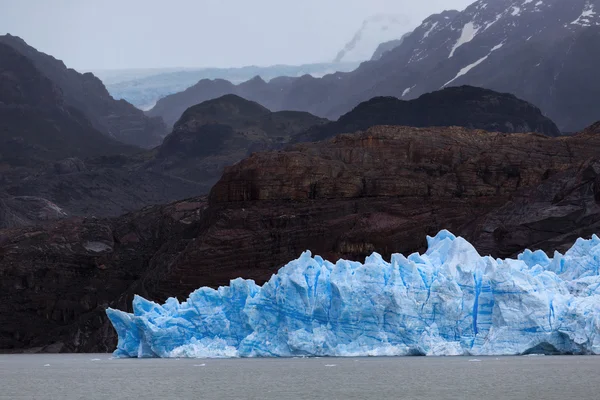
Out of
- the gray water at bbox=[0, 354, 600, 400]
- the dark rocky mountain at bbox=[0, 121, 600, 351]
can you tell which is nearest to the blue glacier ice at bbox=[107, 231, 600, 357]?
the gray water at bbox=[0, 354, 600, 400]

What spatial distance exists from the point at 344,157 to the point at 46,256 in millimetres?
34394

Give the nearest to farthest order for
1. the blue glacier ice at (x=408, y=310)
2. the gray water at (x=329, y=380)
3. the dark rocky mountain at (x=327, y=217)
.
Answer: the gray water at (x=329, y=380), the blue glacier ice at (x=408, y=310), the dark rocky mountain at (x=327, y=217)

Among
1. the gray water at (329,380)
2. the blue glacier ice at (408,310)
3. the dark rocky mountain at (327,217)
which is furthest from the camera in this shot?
the dark rocky mountain at (327,217)

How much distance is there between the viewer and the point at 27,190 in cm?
19912

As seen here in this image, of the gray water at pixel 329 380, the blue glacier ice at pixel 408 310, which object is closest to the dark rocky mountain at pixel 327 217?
the blue glacier ice at pixel 408 310

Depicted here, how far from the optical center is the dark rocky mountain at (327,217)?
97.9 m

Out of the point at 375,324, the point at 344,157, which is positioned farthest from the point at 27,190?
the point at 375,324

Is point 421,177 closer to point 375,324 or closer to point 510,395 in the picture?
point 375,324

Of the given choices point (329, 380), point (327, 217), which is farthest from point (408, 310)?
point (327, 217)

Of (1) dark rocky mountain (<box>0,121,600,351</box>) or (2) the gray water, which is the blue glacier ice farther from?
(1) dark rocky mountain (<box>0,121,600,351</box>)

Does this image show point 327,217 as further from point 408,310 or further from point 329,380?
point 329,380

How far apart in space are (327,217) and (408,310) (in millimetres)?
46460

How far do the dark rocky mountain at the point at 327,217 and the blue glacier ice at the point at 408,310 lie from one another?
31.0m

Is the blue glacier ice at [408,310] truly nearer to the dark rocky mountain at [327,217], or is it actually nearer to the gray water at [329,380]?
the gray water at [329,380]
